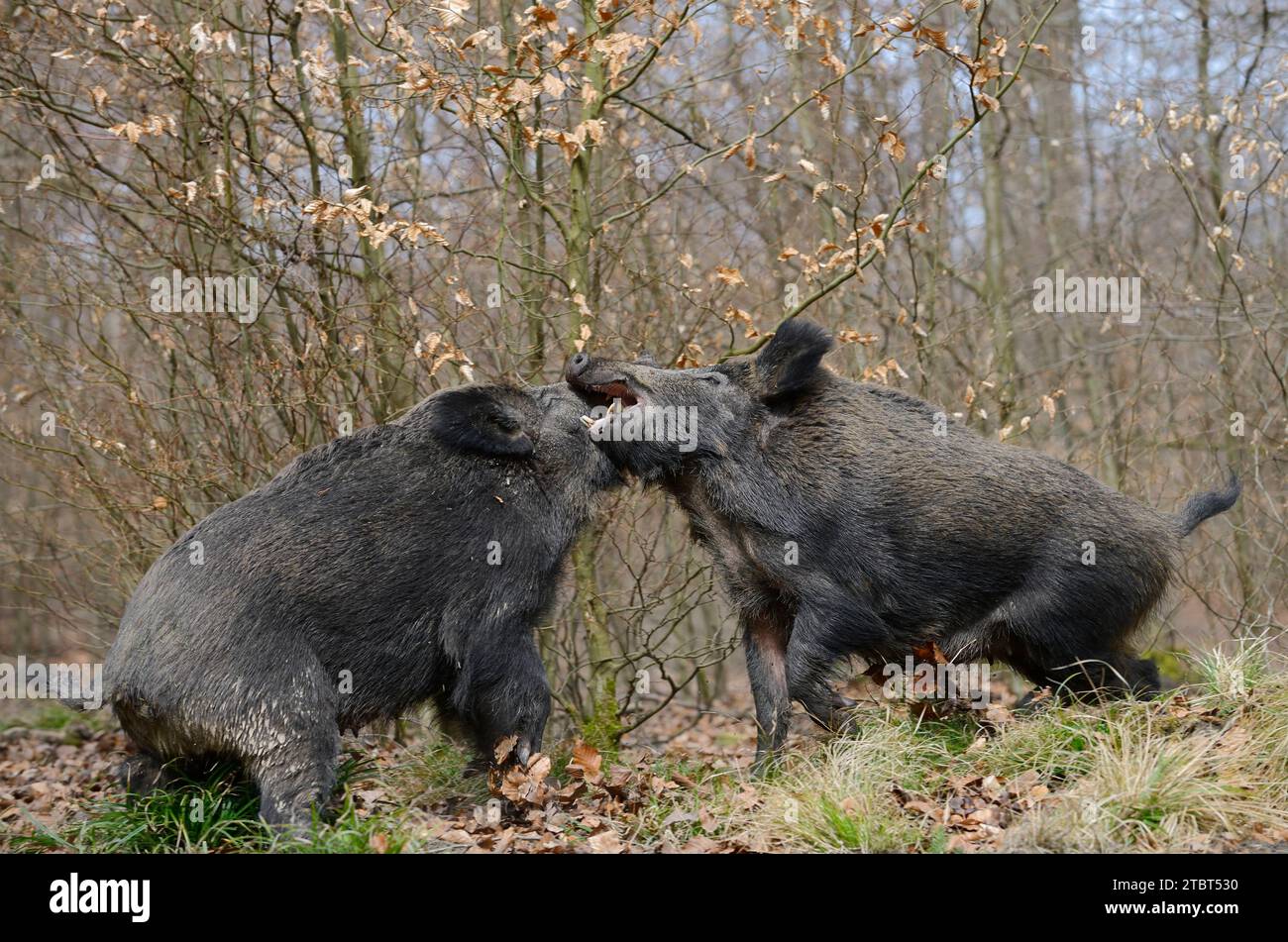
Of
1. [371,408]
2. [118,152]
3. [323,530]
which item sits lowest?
[323,530]

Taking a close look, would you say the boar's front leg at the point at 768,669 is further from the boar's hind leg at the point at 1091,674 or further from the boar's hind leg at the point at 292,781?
A: the boar's hind leg at the point at 292,781

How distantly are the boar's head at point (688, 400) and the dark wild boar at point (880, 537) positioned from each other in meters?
0.01

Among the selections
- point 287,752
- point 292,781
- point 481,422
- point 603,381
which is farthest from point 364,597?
point 603,381

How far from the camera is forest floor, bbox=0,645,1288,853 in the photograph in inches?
202

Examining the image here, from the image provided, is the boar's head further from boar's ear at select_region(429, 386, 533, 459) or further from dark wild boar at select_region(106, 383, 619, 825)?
boar's ear at select_region(429, 386, 533, 459)

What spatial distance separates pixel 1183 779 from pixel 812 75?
7281 mm

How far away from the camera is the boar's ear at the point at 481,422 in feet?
20.9

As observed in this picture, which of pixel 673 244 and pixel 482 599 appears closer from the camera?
pixel 482 599

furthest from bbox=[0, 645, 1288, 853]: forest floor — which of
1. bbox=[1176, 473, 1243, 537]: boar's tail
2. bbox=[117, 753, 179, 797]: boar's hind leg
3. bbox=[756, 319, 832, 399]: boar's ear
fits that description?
bbox=[756, 319, 832, 399]: boar's ear

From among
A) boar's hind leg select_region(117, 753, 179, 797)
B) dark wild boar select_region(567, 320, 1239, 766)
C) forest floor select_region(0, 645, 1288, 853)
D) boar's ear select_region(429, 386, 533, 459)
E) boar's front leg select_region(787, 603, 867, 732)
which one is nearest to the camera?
forest floor select_region(0, 645, 1288, 853)

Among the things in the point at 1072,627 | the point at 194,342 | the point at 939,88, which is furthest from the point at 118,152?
the point at 1072,627

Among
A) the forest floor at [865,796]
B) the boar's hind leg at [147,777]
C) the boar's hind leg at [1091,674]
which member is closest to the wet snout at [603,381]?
the forest floor at [865,796]

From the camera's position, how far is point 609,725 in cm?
846
